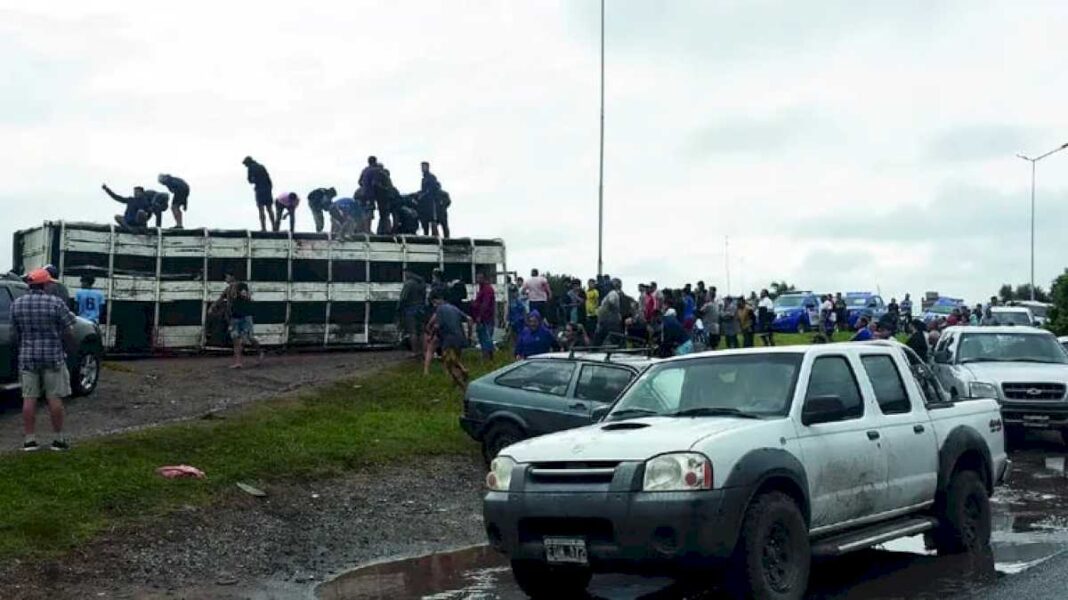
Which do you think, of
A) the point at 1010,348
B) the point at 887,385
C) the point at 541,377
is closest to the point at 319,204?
the point at 541,377

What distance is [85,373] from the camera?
58.5 feet

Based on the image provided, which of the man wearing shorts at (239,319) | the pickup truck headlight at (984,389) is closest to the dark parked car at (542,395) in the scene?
the pickup truck headlight at (984,389)

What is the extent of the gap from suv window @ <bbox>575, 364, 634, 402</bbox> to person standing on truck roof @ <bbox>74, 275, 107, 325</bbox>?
9786 mm

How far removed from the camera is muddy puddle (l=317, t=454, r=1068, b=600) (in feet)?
30.6

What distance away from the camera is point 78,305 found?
68.9ft

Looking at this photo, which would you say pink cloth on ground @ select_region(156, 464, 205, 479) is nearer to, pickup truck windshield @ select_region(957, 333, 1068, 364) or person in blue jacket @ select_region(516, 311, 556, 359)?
person in blue jacket @ select_region(516, 311, 556, 359)

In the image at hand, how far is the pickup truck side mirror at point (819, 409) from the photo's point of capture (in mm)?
8672

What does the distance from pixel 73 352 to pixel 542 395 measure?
6624mm

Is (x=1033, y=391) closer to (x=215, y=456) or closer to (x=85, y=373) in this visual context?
(x=215, y=456)

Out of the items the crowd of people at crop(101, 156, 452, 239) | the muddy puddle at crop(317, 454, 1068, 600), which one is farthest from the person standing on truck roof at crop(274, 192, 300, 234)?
A: the muddy puddle at crop(317, 454, 1068, 600)

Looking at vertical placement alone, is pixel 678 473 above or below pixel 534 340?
below

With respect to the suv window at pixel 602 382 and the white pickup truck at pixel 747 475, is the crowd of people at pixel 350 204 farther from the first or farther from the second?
the white pickup truck at pixel 747 475

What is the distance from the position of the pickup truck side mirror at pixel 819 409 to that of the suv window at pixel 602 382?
19.9 ft

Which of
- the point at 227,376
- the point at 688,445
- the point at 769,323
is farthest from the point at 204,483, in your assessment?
the point at 769,323
